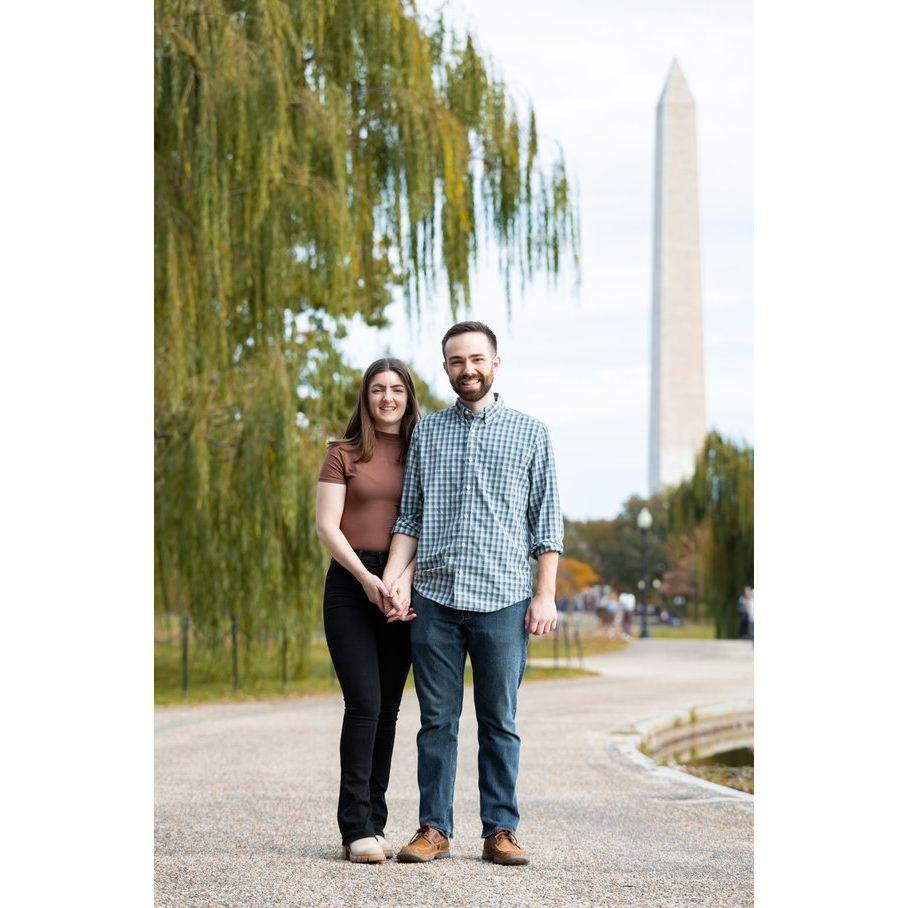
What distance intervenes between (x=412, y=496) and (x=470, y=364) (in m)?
0.50

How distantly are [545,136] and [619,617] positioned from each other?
2473 centimetres

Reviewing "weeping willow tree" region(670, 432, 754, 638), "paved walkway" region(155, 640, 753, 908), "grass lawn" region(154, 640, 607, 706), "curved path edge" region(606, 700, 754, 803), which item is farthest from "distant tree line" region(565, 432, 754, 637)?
"paved walkway" region(155, 640, 753, 908)

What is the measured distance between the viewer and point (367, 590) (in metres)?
4.83

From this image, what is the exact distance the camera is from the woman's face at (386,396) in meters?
5.02

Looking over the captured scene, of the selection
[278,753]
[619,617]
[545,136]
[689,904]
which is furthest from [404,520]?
[619,617]

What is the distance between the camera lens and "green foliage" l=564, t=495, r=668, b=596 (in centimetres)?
6612

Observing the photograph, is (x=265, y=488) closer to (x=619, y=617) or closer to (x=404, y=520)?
(x=404, y=520)

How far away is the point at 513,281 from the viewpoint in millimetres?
11328

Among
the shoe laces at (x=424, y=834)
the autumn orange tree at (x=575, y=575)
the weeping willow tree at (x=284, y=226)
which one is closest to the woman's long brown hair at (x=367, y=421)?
the shoe laces at (x=424, y=834)

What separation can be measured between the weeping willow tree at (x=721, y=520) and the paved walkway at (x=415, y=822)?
17.2 metres

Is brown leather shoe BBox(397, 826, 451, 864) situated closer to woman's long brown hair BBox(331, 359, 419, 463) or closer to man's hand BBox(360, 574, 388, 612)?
man's hand BBox(360, 574, 388, 612)

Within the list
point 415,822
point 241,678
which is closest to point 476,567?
point 415,822

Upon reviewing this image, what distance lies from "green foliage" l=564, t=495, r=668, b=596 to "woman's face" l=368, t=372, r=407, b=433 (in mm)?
60469
